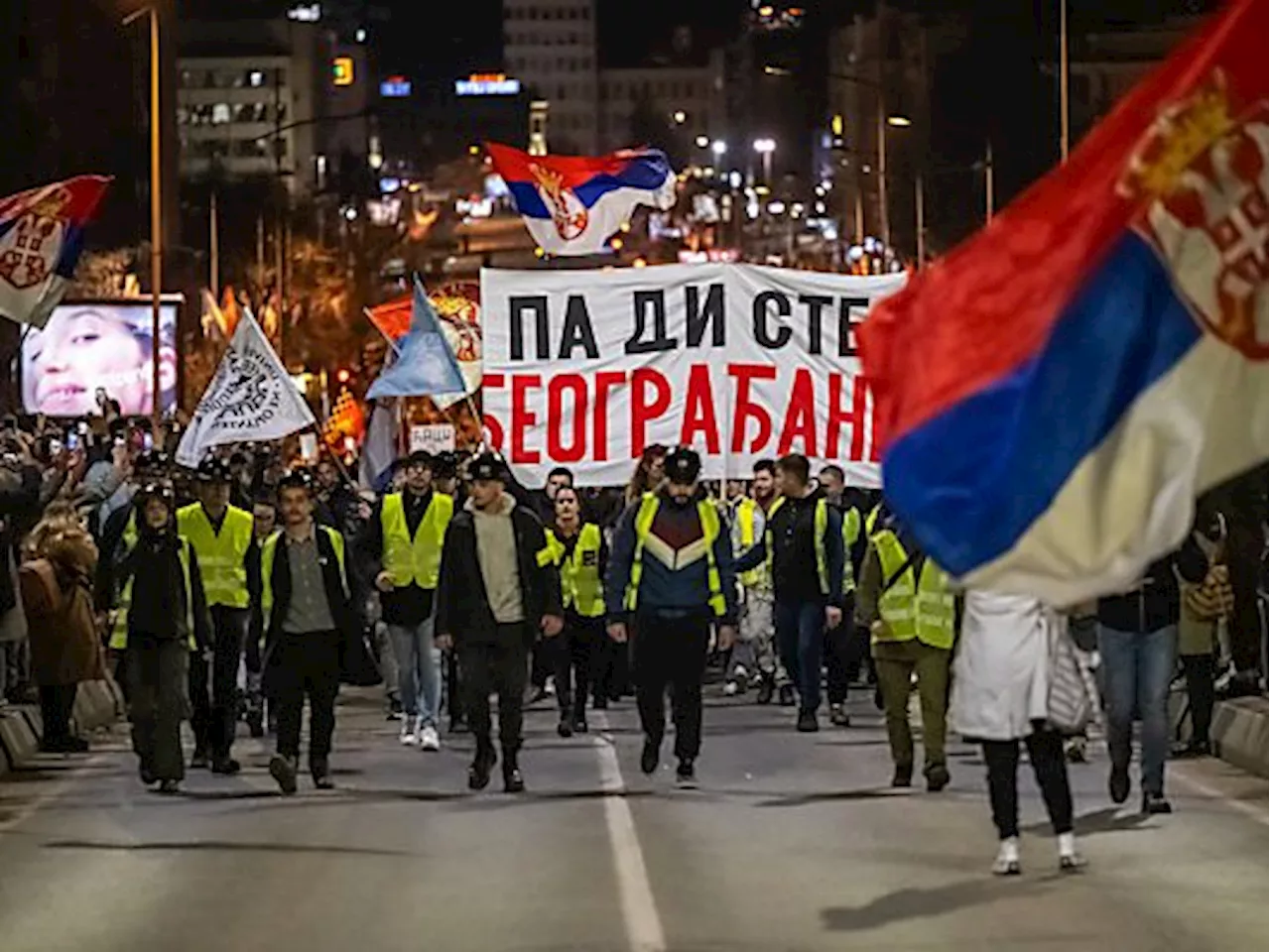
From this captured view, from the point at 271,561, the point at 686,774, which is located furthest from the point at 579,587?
the point at 271,561

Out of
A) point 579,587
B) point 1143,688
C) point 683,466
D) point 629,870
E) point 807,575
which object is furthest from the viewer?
point 579,587

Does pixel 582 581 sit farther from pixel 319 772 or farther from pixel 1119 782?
pixel 1119 782

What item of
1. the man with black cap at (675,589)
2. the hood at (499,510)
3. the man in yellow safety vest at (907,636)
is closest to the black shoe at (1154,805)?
the man in yellow safety vest at (907,636)

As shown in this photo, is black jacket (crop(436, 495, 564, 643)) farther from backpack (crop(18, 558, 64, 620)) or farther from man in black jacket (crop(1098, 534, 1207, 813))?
backpack (crop(18, 558, 64, 620))

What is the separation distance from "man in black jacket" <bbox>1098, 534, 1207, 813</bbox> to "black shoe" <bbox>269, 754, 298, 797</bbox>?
4.70m

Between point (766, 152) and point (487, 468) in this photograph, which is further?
point (766, 152)

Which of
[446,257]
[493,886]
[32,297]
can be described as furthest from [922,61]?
[493,886]

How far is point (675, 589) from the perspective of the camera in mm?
17891

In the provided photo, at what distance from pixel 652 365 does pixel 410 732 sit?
3.75m

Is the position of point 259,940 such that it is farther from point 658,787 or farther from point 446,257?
point 446,257

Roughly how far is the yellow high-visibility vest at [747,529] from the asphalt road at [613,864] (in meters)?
5.36

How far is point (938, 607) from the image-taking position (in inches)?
683

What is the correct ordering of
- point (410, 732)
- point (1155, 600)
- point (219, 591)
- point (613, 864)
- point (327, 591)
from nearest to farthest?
point (613, 864) → point (1155, 600) → point (327, 591) → point (219, 591) → point (410, 732)

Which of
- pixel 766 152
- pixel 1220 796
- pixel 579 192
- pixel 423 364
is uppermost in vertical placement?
pixel 766 152
